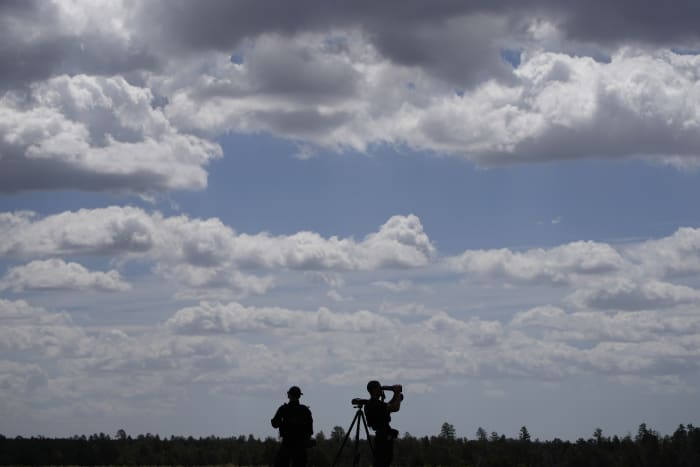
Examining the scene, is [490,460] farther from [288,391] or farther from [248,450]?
[288,391]

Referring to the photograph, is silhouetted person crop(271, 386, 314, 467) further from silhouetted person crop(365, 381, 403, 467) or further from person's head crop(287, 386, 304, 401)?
silhouetted person crop(365, 381, 403, 467)

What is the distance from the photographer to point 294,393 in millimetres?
23844

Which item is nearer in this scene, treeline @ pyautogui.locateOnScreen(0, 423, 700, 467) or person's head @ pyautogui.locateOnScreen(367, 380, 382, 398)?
person's head @ pyautogui.locateOnScreen(367, 380, 382, 398)

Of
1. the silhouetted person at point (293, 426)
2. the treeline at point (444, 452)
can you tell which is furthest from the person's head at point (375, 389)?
the treeline at point (444, 452)

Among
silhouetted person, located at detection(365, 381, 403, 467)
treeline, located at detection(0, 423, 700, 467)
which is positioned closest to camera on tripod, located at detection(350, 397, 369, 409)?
silhouetted person, located at detection(365, 381, 403, 467)

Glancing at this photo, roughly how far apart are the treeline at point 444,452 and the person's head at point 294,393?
20509 millimetres

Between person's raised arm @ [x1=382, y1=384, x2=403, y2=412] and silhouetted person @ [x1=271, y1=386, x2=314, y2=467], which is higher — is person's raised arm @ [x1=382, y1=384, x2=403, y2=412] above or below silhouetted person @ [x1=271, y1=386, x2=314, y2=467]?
above

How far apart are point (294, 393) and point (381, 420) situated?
2066 mm

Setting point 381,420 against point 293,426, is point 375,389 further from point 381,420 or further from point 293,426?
point 293,426

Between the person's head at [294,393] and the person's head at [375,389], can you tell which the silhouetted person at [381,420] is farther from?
the person's head at [294,393]

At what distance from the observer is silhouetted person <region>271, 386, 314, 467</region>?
24.0m

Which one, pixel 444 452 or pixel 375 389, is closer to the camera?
pixel 375 389

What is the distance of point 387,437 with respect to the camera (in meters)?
24.1

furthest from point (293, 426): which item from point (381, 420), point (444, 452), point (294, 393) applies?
point (444, 452)
